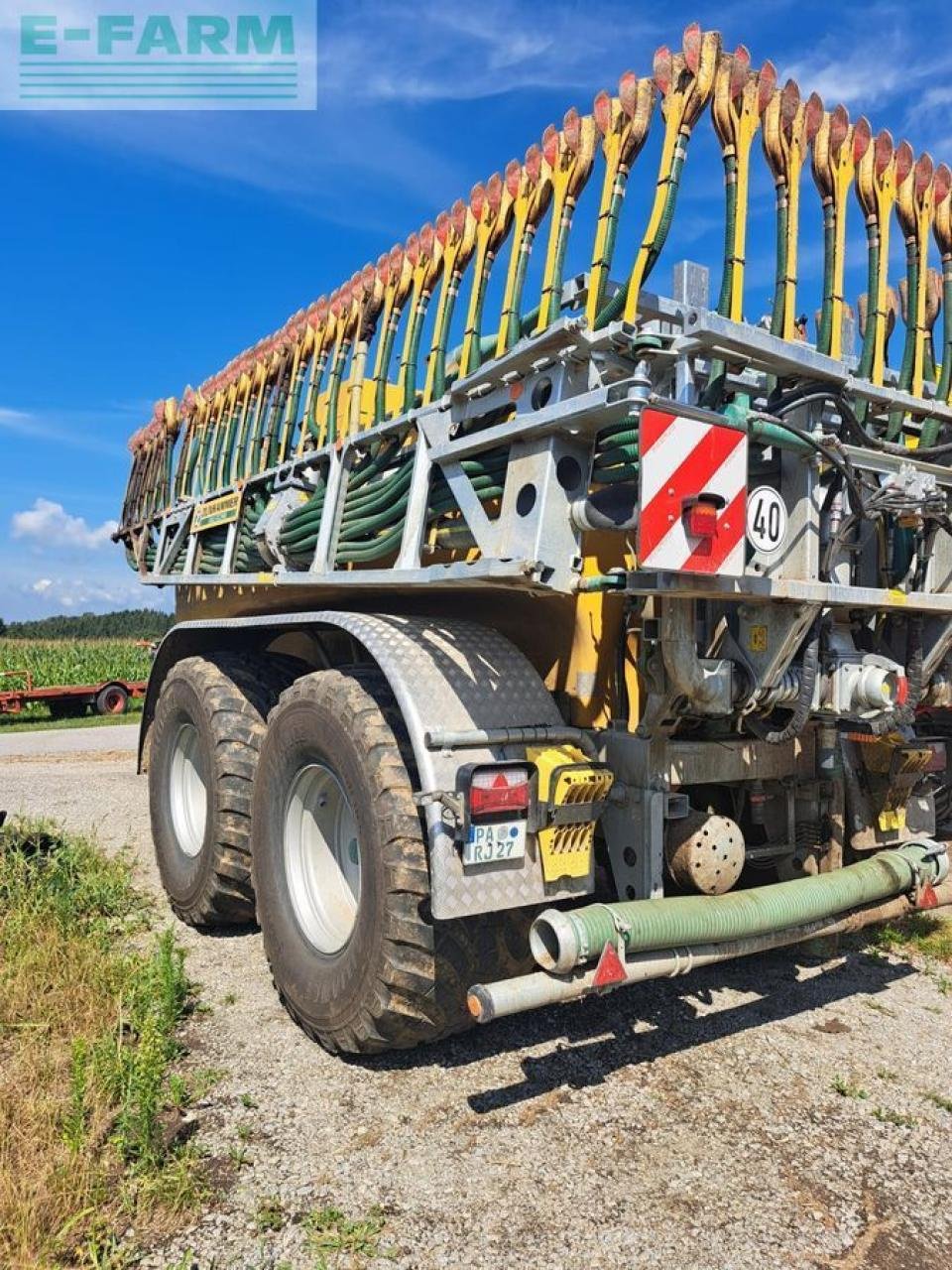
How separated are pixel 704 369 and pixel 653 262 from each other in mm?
482

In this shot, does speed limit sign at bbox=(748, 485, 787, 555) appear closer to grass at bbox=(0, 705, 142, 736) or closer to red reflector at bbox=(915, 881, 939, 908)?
red reflector at bbox=(915, 881, 939, 908)

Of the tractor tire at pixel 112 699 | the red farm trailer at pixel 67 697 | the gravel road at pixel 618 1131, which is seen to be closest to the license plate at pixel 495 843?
the gravel road at pixel 618 1131

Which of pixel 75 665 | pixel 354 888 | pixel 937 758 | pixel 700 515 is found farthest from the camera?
pixel 75 665

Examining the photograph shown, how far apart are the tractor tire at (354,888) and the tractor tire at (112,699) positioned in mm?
16101

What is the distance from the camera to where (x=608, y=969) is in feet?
8.32

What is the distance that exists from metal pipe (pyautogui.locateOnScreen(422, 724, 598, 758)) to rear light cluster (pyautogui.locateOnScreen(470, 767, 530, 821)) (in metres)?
0.13

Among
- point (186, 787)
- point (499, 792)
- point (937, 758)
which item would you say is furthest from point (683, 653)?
point (186, 787)

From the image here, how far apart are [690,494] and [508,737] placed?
36.9 inches

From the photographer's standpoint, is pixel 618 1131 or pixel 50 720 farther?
pixel 50 720

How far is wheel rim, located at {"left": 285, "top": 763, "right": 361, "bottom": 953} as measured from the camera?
352 cm

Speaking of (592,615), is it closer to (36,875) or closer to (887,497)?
(887,497)

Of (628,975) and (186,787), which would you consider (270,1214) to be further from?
(186,787)

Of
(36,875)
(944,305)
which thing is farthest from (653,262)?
(36,875)

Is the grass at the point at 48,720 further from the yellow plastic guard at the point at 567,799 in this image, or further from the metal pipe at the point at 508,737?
the yellow plastic guard at the point at 567,799
